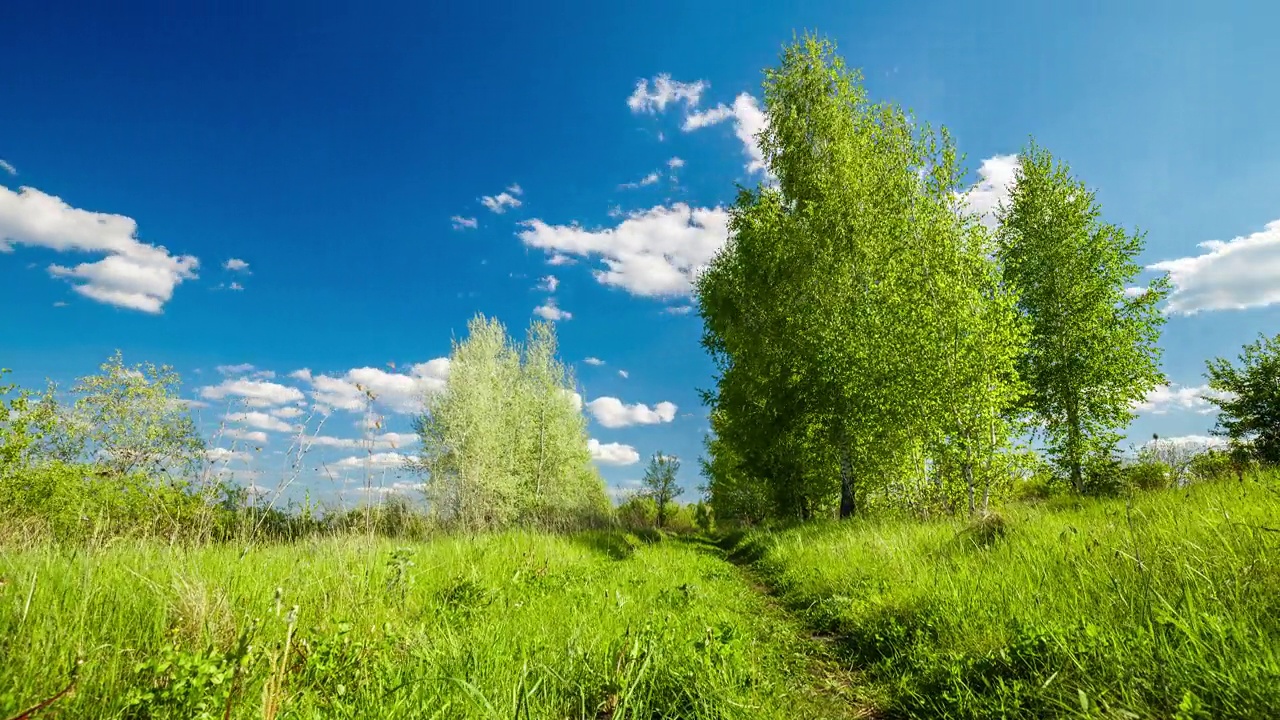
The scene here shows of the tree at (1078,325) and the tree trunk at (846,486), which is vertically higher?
the tree at (1078,325)

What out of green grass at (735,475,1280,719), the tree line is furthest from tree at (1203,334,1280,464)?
green grass at (735,475,1280,719)

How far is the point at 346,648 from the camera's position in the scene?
10.9ft

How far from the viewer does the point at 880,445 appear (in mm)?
14508

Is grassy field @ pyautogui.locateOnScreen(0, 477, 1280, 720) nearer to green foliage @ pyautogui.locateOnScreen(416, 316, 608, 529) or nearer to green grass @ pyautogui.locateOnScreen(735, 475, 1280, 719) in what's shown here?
green grass @ pyautogui.locateOnScreen(735, 475, 1280, 719)

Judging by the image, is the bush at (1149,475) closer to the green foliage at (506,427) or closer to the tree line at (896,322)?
the tree line at (896,322)

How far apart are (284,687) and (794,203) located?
19.2 m

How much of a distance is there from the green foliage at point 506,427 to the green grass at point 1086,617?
20764 mm

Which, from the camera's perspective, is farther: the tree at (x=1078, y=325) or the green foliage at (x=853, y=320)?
the tree at (x=1078, y=325)

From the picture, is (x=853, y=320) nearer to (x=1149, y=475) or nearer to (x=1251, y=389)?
(x=1149, y=475)

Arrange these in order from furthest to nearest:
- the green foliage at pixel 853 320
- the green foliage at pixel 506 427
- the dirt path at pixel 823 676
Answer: the green foliage at pixel 506 427
the green foliage at pixel 853 320
the dirt path at pixel 823 676

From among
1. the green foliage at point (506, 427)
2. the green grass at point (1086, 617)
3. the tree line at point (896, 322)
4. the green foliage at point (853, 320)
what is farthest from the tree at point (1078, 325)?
the green foliage at point (506, 427)

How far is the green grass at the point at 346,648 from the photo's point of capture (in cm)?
252

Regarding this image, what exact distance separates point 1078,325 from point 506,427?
27.7 meters

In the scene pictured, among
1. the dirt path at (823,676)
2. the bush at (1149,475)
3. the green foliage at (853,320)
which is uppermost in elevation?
the green foliage at (853,320)
